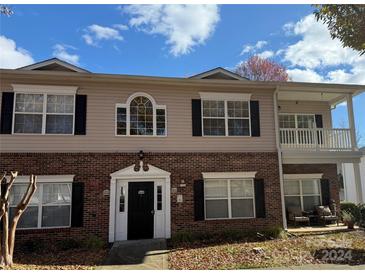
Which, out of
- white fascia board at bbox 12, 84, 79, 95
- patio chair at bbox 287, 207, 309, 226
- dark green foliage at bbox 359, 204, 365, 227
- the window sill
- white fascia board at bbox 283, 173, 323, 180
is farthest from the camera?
white fascia board at bbox 283, 173, 323, 180

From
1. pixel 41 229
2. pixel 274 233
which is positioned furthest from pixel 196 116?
pixel 41 229

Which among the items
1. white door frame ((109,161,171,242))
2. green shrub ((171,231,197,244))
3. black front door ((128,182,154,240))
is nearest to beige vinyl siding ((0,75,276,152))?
white door frame ((109,161,171,242))

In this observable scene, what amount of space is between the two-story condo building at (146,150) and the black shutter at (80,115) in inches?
1.4

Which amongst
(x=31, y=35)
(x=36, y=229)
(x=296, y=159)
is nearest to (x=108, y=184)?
(x=36, y=229)

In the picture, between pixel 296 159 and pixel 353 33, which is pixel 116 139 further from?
pixel 353 33

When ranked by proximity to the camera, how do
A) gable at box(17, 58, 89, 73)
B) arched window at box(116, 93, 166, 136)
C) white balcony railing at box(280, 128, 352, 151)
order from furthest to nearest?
1. white balcony railing at box(280, 128, 352, 151)
2. gable at box(17, 58, 89, 73)
3. arched window at box(116, 93, 166, 136)

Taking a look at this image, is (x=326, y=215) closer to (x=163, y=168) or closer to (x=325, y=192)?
(x=325, y=192)

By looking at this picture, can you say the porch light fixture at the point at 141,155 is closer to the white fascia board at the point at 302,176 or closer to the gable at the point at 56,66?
the gable at the point at 56,66

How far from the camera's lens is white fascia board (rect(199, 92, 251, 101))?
1173 centimetres

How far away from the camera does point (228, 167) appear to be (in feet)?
37.8

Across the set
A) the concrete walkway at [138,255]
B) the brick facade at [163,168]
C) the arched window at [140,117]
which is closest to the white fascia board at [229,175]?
the brick facade at [163,168]

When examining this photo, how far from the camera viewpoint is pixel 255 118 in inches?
471

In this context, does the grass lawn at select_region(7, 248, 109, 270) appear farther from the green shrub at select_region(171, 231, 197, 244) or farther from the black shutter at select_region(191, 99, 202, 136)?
the black shutter at select_region(191, 99, 202, 136)

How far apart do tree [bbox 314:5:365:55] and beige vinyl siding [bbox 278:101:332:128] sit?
6.42 metres
